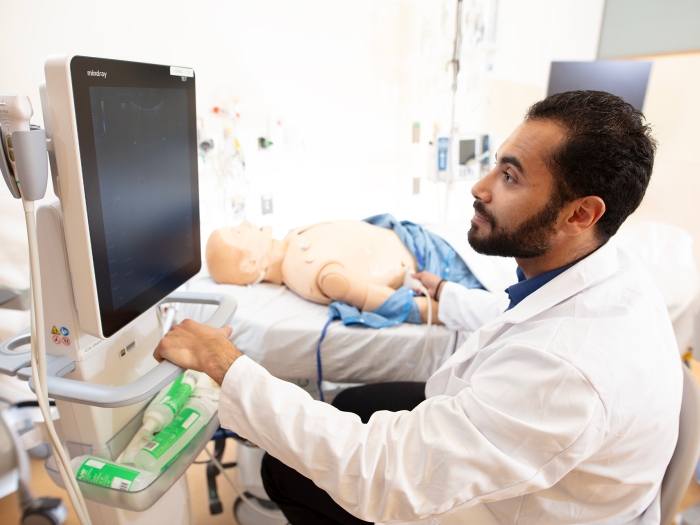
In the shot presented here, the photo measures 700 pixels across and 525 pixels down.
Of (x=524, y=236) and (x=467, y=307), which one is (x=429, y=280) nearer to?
(x=467, y=307)

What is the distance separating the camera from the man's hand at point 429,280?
1864 mm

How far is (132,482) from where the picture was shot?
2.99 ft

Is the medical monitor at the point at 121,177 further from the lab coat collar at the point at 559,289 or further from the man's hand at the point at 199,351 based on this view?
the lab coat collar at the point at 559,289

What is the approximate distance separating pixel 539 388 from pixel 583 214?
1.31 ft

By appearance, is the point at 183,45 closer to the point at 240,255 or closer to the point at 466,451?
the point at 240,255

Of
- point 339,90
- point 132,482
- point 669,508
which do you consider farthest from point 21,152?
point 339,90

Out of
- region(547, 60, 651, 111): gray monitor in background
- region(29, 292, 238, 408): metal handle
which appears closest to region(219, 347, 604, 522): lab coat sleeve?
region(29, 292, 238, 408): metal handle

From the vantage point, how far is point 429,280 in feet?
6.19

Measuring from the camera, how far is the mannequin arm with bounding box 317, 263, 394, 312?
6.00 ft

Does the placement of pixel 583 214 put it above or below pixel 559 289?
above

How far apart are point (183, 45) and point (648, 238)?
2172 millimetres

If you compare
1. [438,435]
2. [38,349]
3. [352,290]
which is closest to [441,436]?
[438,435]

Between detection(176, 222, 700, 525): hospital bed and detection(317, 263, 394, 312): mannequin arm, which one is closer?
detection(176, 222, 700, 525): hospital bed

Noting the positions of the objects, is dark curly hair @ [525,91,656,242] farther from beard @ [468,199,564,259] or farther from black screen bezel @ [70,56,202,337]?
black screen bezel @ [70,56,202,337]
